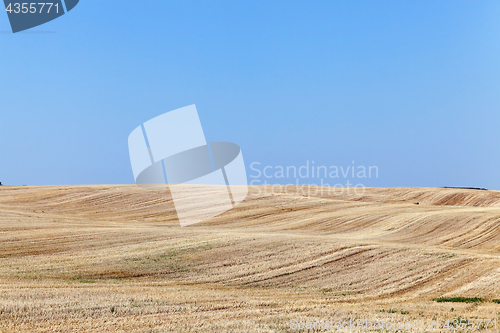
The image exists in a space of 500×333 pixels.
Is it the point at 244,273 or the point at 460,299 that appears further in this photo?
the point at 244,273

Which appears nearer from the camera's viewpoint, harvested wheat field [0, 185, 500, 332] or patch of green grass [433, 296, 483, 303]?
harvested wheat field [0, 185, 500, 332]

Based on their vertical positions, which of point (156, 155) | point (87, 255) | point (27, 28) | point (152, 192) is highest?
point (27, 28)

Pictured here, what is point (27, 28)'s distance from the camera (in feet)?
80.8

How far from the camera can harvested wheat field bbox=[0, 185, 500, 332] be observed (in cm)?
1314

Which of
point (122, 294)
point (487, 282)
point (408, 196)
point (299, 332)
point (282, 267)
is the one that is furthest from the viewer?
point (408, 196)

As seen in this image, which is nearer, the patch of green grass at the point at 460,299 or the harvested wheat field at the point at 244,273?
the harvested wheat field at the point at 244,273

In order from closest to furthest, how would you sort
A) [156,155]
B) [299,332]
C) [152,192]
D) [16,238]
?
[299,332] → [16,238] → [156,155] → [152,192]

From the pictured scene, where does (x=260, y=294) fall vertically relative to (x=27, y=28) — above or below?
below

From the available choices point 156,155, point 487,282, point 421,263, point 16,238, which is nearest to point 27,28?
point 156,155

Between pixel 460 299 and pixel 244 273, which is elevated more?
pixel 244 273

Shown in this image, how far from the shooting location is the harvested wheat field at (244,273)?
13141 millimetres

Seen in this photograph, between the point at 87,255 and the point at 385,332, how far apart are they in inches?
687

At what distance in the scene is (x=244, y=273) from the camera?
22062mm

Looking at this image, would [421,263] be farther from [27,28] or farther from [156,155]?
[27,28]
